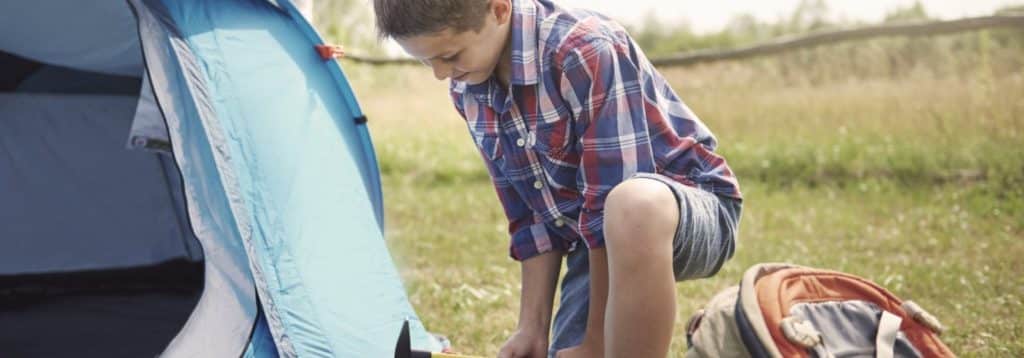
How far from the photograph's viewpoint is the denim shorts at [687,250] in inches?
68.6

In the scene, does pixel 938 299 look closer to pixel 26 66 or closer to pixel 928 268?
pixel 928 268

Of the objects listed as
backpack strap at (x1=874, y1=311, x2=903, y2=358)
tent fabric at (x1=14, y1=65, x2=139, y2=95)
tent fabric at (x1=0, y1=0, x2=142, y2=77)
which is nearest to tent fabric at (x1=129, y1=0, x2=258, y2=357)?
tent fabric at (x1=0, y1=0, x2=142, y2=77)

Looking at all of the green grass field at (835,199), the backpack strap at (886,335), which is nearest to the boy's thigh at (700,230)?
the backpack strap at (886,335)

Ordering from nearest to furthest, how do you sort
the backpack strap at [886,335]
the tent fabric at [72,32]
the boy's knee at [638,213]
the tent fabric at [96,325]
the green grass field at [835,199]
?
the boy's knee at [638,213]
the backpack strap at [886,335]
the tent fabric at [96,325]
the green grass field at [835,199]
the tent fabric at [72,32]

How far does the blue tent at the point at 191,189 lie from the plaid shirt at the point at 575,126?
581mm

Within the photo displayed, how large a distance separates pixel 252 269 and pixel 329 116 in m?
0.59

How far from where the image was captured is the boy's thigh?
173 cm

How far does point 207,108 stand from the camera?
2.43 m

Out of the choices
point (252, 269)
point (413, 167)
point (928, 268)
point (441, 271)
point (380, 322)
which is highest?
point (252, 269)

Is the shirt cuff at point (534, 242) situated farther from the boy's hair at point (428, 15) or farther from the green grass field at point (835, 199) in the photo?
the green grass field at point (835, 199)

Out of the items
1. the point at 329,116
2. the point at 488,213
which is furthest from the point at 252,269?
the point at 488,213

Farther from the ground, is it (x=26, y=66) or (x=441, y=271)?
(x=26, y=66)

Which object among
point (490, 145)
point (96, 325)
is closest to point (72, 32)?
point (96, 325)

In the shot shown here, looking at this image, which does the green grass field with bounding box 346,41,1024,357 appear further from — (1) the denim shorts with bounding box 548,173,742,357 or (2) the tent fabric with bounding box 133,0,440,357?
(1) the denim shorts with bounding box 548,173,742,357
